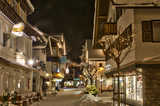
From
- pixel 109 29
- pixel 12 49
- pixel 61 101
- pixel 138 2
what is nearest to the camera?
pixel 138 2

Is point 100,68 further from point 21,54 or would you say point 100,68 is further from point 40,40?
point 21,54

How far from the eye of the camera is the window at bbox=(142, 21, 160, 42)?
54.3 ft

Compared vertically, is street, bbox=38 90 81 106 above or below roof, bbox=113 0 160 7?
below

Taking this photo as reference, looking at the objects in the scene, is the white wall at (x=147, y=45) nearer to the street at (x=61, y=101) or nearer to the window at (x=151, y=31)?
the window at (x=151, y=31)

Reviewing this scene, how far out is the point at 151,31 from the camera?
1652 centimetres

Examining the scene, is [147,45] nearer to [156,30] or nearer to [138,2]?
[156,30]

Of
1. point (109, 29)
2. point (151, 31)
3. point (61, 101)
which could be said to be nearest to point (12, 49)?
point (61, 101)

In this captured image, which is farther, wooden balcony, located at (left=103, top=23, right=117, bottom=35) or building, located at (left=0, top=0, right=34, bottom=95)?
wooden balcony, located at (left=103, top=23, right=117, bottom=35)

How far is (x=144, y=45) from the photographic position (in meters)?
16.6

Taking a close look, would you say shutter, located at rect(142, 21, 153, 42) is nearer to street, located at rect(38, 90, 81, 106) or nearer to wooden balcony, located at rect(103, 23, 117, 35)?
wooden balcony, located at rect(103, 23, 117, 35)

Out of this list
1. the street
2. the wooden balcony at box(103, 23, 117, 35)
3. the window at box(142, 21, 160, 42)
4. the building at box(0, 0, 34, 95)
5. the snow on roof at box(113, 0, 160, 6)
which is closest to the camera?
the snow on roof at box(113, 0, 160, 6)

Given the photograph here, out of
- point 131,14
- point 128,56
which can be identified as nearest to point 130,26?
point 131,14

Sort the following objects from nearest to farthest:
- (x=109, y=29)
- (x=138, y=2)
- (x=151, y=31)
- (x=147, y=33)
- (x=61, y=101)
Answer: (x=138, y=2)
(x=151, y=31)
(x=147, y=33)
(x=109, y=29)
(x=61, y=101)

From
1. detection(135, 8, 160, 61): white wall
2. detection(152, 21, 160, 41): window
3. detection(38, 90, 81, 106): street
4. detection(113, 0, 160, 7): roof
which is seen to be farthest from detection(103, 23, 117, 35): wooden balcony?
detection(113, 0, 160, 7): roof
